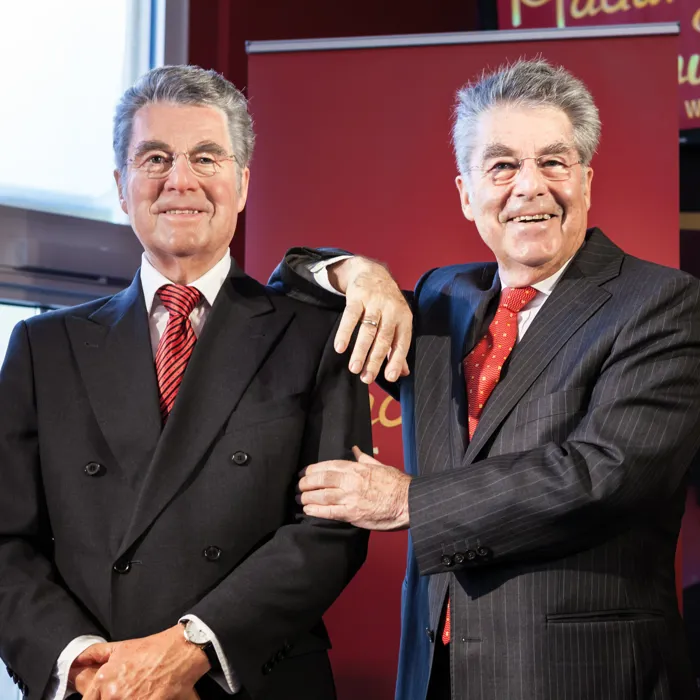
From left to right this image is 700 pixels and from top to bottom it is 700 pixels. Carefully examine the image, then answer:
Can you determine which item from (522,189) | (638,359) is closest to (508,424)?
(638,359)

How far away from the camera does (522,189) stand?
2109 mm

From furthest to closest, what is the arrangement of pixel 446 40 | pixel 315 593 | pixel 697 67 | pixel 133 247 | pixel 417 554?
pixel 697 67, pixel 133 247, pixel 446 40, pixel 417 554, pixel 315 593

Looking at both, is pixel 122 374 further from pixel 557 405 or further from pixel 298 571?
pixel 557 405

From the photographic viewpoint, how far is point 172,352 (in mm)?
1877

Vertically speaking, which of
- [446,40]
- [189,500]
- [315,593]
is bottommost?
[315,593]

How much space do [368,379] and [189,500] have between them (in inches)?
13.9

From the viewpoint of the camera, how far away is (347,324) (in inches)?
72.7

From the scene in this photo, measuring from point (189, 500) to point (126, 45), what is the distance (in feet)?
7.27

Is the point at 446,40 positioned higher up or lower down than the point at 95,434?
higher up

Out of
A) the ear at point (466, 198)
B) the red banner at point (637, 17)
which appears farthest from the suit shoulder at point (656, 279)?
the red banner at point (637, 17)

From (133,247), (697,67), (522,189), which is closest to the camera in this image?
(522,189)

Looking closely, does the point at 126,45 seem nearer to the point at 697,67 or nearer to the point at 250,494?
the point at 697,67

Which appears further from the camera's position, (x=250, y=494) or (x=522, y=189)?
(x=522, y=189)

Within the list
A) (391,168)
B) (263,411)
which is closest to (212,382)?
(263,411)
